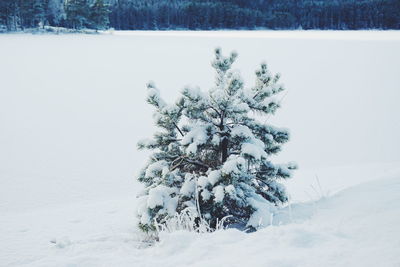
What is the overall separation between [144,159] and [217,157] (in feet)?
17.2

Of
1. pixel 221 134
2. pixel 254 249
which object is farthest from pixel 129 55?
pixel 254 249

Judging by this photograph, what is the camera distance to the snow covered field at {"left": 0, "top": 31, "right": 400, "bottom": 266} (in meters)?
2.77

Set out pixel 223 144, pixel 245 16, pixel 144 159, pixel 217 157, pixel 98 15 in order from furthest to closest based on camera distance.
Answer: pixel 245 16 < pixel 98 15 < pixel 144 159 < pixel 217 157 < pixel 223 144

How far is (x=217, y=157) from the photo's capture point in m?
5.13

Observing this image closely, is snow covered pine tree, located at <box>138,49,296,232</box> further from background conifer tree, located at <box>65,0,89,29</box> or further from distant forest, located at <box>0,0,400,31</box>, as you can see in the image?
distant forest, located at <box>0,0,400,31</box>

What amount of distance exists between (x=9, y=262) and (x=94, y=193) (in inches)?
147

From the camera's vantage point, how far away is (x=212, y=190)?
4473 millimetres

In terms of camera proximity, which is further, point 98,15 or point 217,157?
point 98,15

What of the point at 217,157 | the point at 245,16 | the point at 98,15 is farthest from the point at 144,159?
the point at 245,16

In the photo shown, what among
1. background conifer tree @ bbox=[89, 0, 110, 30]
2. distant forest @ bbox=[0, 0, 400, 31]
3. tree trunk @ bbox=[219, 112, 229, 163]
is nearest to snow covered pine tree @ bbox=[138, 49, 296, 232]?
tree trunk @ bbox=[219, 112, 229, 163]

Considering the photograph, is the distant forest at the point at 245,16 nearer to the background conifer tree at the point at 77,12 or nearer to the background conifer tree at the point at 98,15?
the background conifer tree at the point at 77,12

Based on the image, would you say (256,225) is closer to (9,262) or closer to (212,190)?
(212,190)

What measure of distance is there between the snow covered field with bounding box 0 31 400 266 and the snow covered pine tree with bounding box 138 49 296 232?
1.59 feet

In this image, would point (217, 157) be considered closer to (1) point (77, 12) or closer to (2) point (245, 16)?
(1) point (77, 12)
